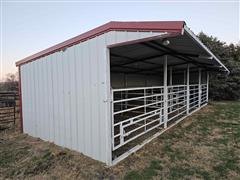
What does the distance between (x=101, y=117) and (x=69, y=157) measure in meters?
1.07

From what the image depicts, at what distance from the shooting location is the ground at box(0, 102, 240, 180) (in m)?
2.29

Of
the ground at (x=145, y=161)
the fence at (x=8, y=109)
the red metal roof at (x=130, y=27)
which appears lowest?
the ground at (x=145, y=161)

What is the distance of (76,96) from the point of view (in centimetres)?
305

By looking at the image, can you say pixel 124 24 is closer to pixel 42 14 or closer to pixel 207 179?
pixel 207 179

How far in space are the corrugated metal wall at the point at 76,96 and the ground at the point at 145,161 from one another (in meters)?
0.30

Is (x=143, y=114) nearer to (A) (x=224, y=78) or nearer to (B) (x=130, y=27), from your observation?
(B) (x=130, y=27)

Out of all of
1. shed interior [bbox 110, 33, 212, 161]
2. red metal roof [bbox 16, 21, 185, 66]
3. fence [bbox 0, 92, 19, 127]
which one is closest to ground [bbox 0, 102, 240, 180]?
shed interior [bbox 110, 33, 212, 161]

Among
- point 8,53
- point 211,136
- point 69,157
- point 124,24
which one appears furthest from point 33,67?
point 8,53

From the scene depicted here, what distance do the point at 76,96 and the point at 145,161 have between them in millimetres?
1792

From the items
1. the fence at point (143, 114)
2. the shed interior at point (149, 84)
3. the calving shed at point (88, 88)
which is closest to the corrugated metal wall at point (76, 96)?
the calving shed at point (88, 88)

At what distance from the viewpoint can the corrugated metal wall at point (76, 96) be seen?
8.40 feet

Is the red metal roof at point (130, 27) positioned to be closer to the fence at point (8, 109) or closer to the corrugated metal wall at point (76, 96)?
the corrugated metal wall at point (76, 96)

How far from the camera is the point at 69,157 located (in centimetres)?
289

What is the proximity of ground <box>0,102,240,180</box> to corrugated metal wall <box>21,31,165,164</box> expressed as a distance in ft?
0.99
